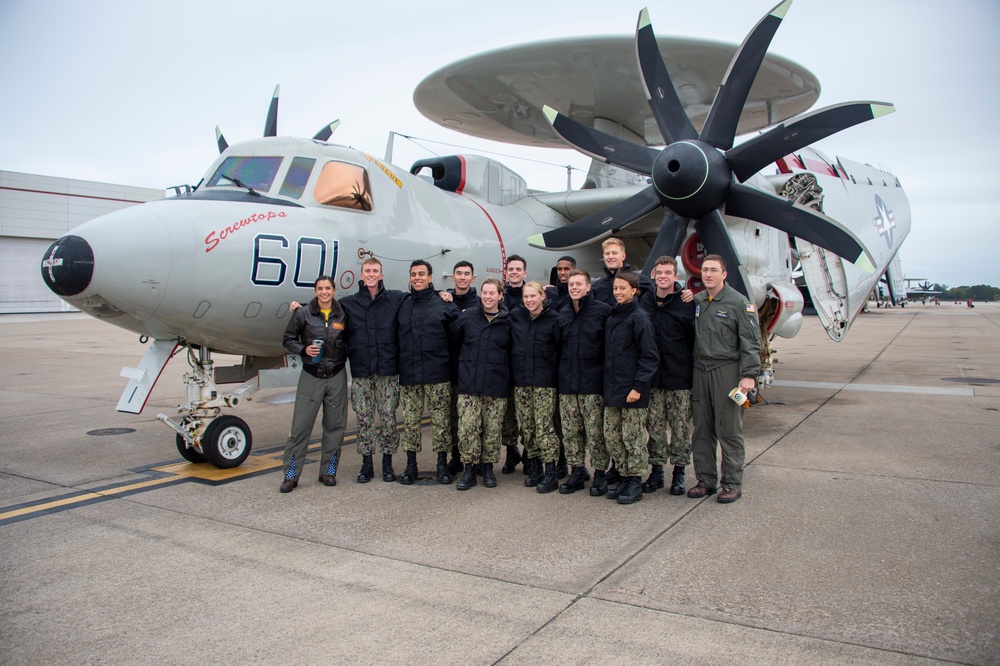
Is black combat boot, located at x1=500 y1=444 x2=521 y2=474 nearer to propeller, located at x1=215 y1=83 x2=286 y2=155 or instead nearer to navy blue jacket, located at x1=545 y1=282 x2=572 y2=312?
navy blue jacket, located at x1=545 y1=282 x2=572 y2=312

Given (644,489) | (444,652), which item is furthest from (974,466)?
(444,652)

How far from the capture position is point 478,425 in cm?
599

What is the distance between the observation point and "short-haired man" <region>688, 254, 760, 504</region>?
5.52 m

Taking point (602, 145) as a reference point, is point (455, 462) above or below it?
below

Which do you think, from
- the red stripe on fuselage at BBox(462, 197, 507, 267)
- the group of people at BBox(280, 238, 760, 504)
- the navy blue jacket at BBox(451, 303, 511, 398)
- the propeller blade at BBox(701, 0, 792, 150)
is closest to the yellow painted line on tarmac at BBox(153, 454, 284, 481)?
the group of people at BBox(280, 238, 760, 504)

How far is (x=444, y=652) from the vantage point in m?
3.13

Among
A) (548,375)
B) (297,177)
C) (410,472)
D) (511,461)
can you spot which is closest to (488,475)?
(511,461)

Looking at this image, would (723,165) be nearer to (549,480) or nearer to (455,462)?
(549,480)

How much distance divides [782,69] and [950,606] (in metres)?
9.18

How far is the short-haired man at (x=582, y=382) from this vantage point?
18.8 ft

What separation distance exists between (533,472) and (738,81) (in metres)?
5.15

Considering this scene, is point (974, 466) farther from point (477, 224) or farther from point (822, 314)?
point (477, 224)

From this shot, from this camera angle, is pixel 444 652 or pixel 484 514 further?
pixel 484 514

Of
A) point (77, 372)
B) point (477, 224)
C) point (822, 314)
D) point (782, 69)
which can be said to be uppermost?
point (782, 69)
